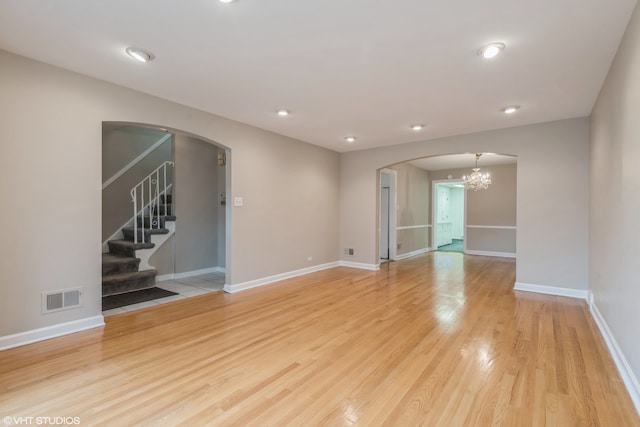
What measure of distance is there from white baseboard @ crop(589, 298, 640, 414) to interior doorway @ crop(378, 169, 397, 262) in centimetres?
440

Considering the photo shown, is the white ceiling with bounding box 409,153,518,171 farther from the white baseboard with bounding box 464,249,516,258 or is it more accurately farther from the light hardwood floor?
the light hardwood floor

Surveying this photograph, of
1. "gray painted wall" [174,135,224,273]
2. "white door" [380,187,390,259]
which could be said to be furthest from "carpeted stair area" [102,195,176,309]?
"white door" [380,187,390,259]

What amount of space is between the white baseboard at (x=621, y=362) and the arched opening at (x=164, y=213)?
4.22 metres

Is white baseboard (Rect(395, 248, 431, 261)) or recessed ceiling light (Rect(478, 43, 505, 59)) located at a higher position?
recessed ceiling light (Rect(478, 43, 505, 59))

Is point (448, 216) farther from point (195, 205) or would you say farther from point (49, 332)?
point (49, 332)

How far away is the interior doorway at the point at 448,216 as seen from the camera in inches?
409

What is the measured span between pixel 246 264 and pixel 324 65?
307 centimetres

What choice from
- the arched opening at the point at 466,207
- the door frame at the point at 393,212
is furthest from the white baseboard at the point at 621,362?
the arched opening at the point at 466,207

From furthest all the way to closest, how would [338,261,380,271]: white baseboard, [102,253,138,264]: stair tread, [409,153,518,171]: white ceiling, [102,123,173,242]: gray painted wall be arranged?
[409,153,518,171]: white ceiling, [338,261,380,271]: white baseboard, [102,123,173,242]: gray painted wall, [102,253,138,264]: stair tread

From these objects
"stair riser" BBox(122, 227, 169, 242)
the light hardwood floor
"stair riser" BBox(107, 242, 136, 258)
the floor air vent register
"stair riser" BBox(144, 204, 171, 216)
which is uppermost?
"stair riser" BBox(144, 204, 171, 216)

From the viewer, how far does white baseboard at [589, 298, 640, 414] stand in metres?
1.89

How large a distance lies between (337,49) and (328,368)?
8.40 feet

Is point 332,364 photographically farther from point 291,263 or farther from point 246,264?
point 291,263

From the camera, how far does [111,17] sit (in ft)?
6.88
